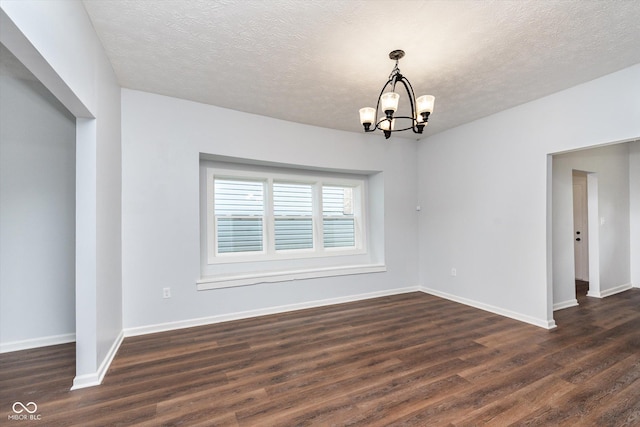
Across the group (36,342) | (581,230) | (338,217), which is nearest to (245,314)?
(36,342)

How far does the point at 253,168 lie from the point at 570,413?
13.4 ft

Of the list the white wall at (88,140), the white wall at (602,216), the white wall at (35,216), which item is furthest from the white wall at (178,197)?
the white wall at (602,216)

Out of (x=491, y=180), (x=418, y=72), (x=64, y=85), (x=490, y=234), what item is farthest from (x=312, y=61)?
(x=490, y=234)

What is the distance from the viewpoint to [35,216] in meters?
2.88

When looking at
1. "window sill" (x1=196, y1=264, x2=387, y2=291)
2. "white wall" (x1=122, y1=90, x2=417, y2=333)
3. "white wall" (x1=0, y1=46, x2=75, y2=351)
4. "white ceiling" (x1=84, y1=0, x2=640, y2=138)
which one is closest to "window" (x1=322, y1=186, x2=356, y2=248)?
"window sill" (x1=196, y1=264, x2=387, y2=291)

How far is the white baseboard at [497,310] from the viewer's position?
3389mm

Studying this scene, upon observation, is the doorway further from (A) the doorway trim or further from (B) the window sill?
(B) the window sill

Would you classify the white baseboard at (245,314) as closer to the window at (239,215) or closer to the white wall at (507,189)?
the window at (239,215)

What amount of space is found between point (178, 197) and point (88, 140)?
126cm

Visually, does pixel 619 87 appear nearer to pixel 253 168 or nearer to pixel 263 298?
pixel 253 168

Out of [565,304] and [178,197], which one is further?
[565,304]

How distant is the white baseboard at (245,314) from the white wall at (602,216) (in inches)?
88.9

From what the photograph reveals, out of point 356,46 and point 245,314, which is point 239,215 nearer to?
point 245,314

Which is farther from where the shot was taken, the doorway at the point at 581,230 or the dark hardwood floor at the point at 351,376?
the doorway at the point at 581,230
